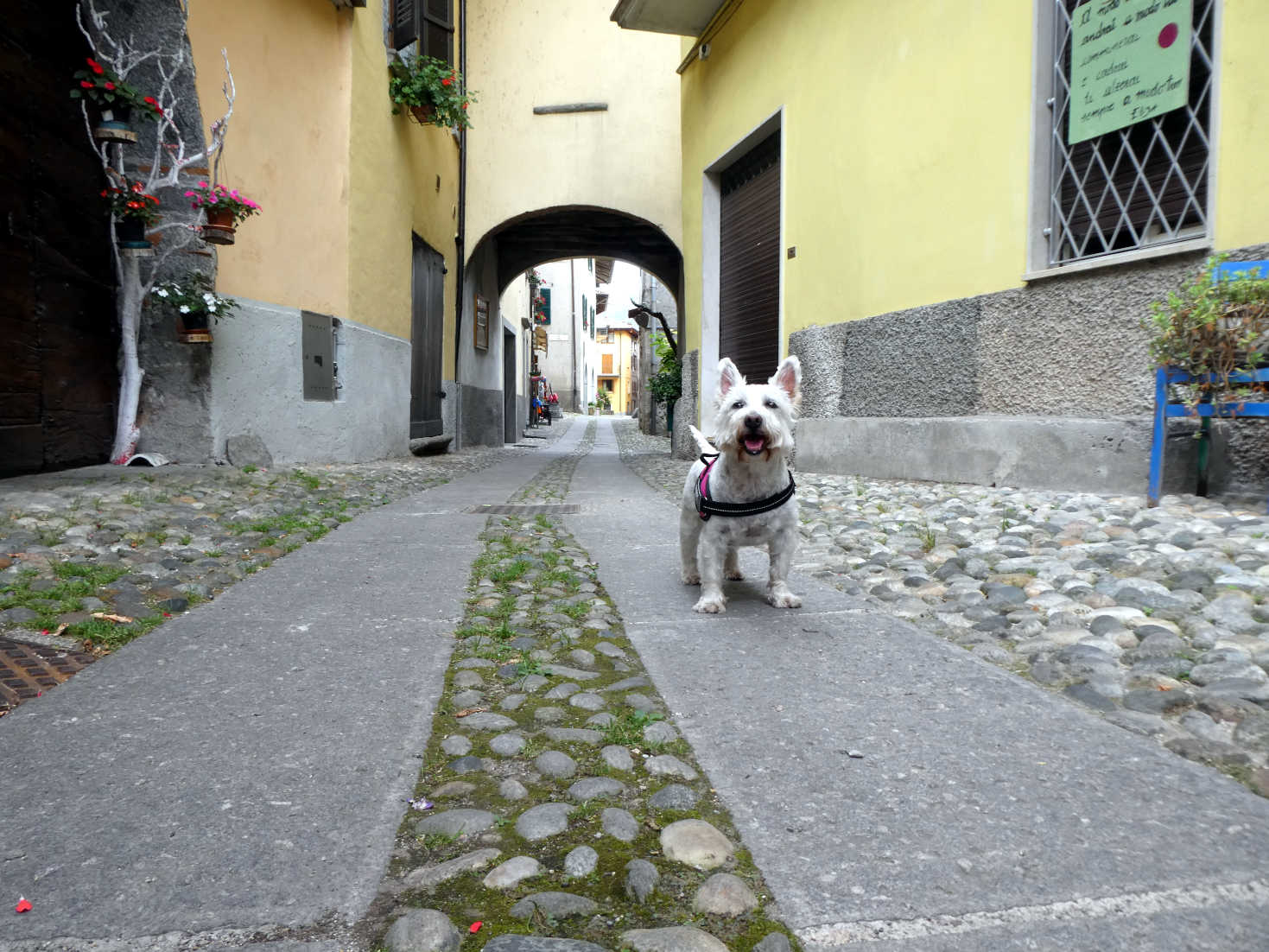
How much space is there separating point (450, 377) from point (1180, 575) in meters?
11.7

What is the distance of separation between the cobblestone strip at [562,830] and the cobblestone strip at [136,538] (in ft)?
4.18

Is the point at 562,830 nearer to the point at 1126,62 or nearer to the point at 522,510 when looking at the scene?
the point at 522,510

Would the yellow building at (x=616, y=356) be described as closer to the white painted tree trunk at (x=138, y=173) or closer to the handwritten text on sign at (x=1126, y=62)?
the white painted tree trunk at (x=138, y=173)

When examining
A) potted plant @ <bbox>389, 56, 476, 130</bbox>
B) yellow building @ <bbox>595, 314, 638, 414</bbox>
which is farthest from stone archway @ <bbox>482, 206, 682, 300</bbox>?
yellow building @ <bbox>595, 314, 638, 414</bbox>

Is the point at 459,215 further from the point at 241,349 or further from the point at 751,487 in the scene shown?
the point at 751,487

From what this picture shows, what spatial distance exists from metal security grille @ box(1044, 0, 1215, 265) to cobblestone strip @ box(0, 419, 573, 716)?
5.20m

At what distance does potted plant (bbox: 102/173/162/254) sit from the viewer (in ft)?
19.6

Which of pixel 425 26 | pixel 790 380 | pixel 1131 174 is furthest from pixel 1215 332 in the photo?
pixel 425 26

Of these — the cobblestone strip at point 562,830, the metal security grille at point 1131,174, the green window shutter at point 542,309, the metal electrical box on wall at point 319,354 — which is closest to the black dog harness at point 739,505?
the cobblestone strip at point 562,830

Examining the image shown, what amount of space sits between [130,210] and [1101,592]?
6.75m

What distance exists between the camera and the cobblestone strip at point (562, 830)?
116cm

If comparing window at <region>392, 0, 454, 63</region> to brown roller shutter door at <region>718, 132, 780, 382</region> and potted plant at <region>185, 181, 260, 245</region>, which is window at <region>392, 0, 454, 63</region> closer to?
brown roller shutter door at <region>718, 132, 780, 382</region>

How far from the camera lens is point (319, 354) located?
8.15 m

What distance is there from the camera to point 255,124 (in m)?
7.44
